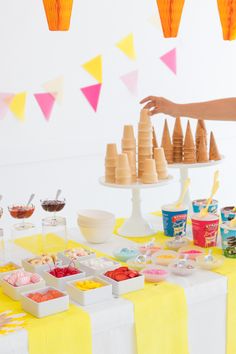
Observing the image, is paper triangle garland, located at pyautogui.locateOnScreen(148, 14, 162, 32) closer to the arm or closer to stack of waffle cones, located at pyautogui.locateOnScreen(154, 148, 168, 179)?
the arm

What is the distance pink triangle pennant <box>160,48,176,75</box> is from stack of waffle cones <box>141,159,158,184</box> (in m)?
2.93

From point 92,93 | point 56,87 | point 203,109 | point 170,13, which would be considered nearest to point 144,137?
point 203,109

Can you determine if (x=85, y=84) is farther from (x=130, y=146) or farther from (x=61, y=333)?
(x=61, y=333)

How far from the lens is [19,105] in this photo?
14.3ft

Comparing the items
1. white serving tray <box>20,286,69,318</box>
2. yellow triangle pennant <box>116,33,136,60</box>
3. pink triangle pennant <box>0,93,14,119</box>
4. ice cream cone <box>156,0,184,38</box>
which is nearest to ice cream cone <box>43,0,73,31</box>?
ice cream cone <box>156,0,184,38</box>

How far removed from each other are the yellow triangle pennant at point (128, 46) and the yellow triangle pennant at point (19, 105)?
87 cm

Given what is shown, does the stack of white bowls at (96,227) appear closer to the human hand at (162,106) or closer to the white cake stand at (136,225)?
the white cake stand at (136,225)

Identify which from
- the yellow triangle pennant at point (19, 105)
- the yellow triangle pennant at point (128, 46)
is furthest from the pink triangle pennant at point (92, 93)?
the yellow triangle pennant at point (19, 105)

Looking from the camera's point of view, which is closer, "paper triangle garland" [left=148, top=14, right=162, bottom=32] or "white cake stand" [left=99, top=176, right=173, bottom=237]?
"white cake stand" [left=99, top=176, right=173, bottom=237]

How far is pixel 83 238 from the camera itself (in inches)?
88.6

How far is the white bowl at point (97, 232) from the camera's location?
7.00 ft

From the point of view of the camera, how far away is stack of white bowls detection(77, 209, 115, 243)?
83.6 inches

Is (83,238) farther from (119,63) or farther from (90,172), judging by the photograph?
(119,63)

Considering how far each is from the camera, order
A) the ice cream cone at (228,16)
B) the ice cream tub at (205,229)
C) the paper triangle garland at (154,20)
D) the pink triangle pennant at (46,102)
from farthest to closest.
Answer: the paper triangle garland at (154,20) < the pink triangle pennant at (46,102) < the ice cream tub at (205,229) < the ice cream cone at (228,16)
